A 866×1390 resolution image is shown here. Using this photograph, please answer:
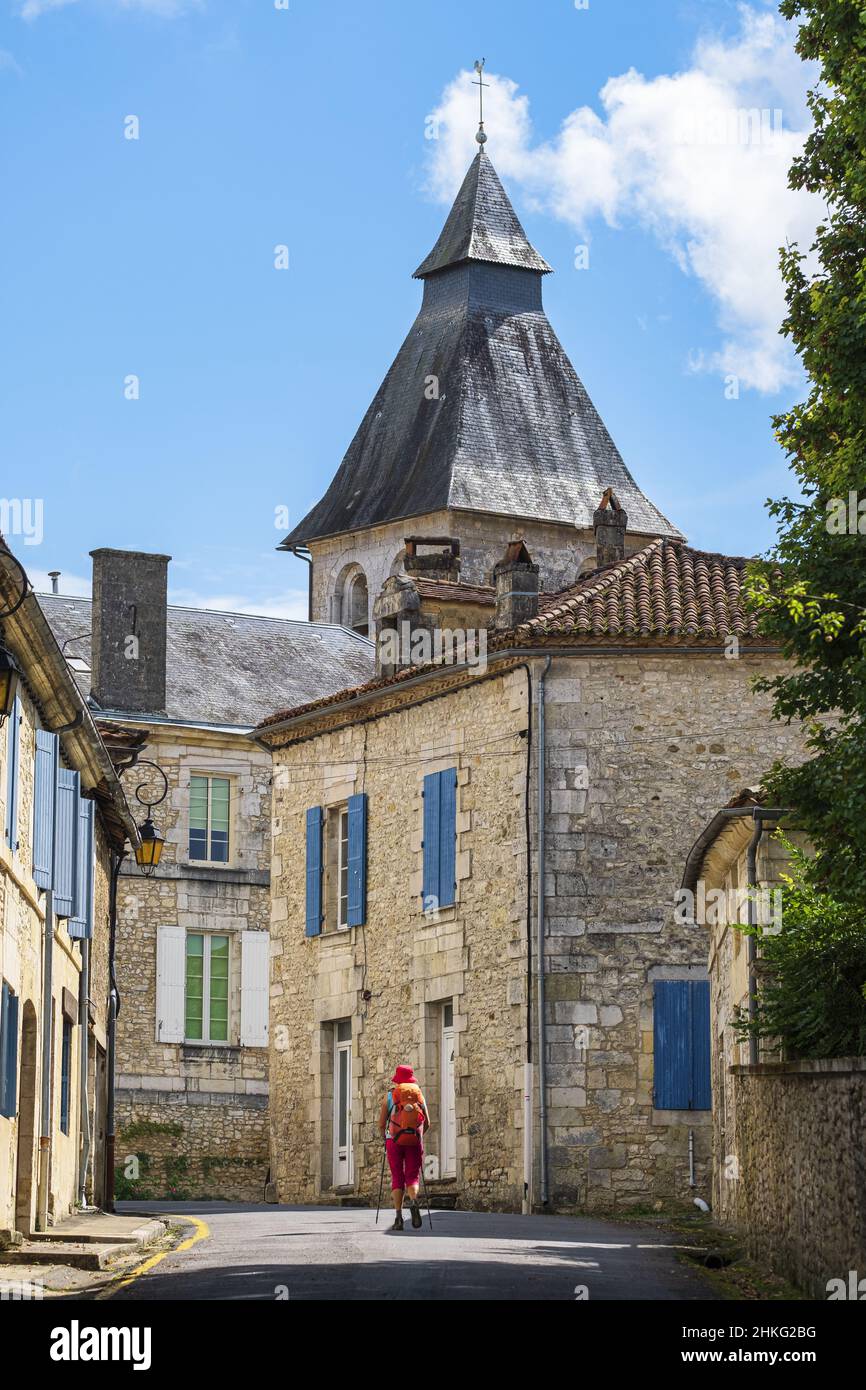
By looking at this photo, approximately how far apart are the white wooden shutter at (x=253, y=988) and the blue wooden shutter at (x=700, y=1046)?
35.3ft

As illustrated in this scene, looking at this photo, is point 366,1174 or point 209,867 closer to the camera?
point 366,1174

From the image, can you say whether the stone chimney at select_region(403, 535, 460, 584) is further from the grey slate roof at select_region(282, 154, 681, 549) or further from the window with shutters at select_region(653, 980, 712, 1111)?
the grey slate roof at select_region(282, 154, 681, 549)

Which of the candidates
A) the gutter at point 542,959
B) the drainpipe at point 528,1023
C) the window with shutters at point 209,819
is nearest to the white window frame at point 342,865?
the drainpipe at point 528,1023

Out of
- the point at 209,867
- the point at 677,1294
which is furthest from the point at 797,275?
the point at 209,867

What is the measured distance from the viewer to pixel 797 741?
2338cm

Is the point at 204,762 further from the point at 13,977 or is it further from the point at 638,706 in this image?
the point at 13,977

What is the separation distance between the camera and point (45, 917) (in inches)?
677

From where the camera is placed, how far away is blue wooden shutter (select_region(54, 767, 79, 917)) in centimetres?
1745

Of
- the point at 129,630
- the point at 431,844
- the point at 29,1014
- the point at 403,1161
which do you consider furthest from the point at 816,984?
the point at 129,630

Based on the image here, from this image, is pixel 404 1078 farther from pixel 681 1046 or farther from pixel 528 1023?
pixel 681 1046

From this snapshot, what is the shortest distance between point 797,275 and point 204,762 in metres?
19.1

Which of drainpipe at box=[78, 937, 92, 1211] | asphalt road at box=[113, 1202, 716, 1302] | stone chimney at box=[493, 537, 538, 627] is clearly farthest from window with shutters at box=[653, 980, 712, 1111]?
drainpipe at box=[78, 937, 92, 1211]

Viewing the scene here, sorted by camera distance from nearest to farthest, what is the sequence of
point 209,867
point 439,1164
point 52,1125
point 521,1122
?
1. point 52,1125
2. point 521,1122
3. point 439,1164
4. point 209,867
